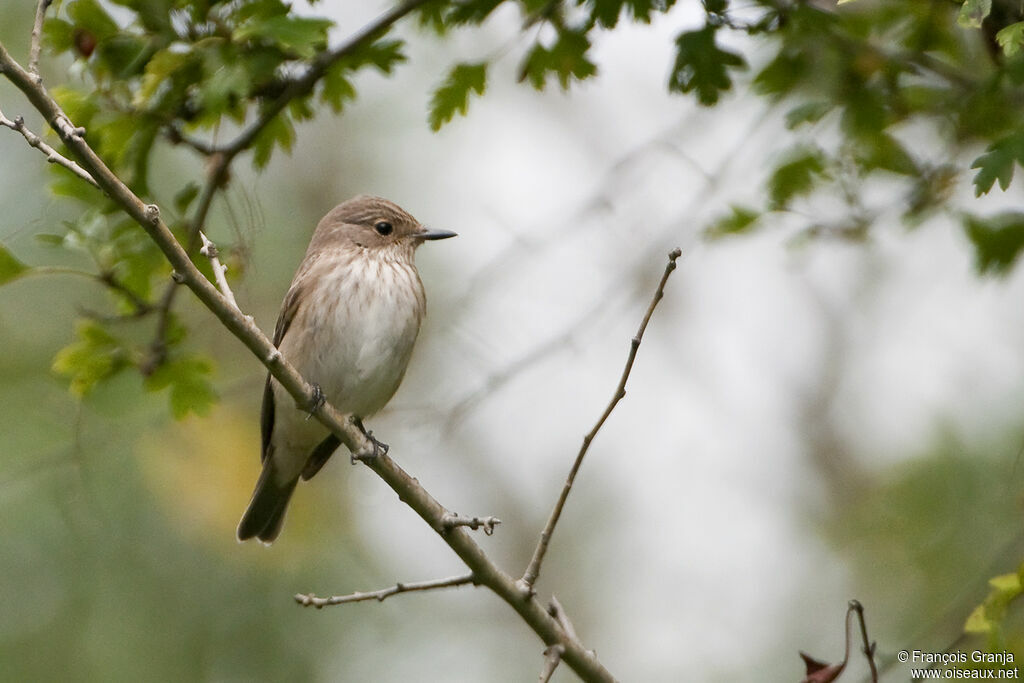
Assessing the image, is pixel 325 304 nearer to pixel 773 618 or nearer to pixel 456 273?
pixel 456 273

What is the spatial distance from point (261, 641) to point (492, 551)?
239 centimetres

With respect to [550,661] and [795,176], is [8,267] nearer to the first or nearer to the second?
[550,661]

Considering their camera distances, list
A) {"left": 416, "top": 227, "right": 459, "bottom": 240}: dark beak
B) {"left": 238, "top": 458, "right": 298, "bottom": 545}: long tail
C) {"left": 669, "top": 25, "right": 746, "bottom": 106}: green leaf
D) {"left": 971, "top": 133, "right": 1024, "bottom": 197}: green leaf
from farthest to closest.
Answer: {"left": 238, "top": 458, "right": 298, "bottom": 545}: long tail < {"left": 416, "top": 227, "right": 459, "bottom": 240}: dark beak < {"left": 669, "top": 25, "right": 746, "bottom": 106}: green leaf < {"left": 971, "top": 133, "right": 1024, "bottom": 197}: green leaf

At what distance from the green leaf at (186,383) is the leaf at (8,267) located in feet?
2.23

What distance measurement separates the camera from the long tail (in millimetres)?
6359

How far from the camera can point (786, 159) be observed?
5004 millimetres

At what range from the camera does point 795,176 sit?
4.99 meters

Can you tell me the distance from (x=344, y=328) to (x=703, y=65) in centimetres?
219

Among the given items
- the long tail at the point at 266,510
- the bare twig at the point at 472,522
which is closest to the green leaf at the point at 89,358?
the long tail at the point at 266,510

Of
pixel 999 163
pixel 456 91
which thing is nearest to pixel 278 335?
pixel 456 91

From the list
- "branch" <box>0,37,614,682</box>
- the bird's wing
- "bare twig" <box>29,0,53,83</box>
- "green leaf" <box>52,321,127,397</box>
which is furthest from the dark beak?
"bare twig" <box>29,0,53,83</box>

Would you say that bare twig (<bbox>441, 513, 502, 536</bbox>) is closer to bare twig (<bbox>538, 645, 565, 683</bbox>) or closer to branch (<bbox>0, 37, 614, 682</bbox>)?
branch (<bbox>0, 37, 614, 682</bbox>)

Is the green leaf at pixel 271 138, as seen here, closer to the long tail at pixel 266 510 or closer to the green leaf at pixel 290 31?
the green leaf at pixel 290 31

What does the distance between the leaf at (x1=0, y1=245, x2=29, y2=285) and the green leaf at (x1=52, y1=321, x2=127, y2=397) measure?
32 centimetres
